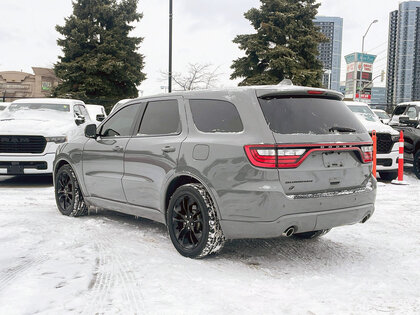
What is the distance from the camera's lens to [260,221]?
4.05 metres

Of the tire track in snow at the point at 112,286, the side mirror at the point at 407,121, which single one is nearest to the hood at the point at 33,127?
the tire track in snow at the point at 112,286

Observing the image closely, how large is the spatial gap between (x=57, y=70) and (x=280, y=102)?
3364 centimetres

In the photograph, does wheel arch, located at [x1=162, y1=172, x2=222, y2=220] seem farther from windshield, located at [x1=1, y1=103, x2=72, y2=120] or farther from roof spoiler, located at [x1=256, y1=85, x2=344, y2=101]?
windshield, located at [x1=1, y1=103, x2=72, y2=120]

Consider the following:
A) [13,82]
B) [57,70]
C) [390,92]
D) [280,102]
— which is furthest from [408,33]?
[280,102]

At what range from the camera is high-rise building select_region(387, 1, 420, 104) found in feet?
405

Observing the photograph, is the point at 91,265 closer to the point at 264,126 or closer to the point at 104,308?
the point at 104,308

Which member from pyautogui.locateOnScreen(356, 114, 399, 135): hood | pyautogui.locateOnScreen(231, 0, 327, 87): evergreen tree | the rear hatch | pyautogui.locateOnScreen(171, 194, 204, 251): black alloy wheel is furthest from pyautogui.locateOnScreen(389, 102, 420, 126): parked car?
pyautogui.locateOnScreen(231, 0, 327, 87): evergreen tree

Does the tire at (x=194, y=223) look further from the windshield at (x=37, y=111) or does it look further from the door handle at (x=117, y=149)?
the windshield at (x=37, y=111)

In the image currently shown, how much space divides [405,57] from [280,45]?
106m

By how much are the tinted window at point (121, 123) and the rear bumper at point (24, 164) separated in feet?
12.1

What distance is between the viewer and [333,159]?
434 cm

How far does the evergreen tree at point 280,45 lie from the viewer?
34406mm

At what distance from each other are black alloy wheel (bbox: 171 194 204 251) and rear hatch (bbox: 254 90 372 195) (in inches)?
38.2

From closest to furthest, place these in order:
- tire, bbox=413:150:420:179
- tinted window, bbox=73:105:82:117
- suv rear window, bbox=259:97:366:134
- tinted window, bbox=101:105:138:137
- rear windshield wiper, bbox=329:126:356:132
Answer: suv rear window, bbox=259:97:366:134 → rear windshield wiper, bbox=329:126:356:132 → tinted window, bbox=101:105:138:137 → tire, bbox=413:150:420:179 → tinted window, bbox=73:105:82:117
